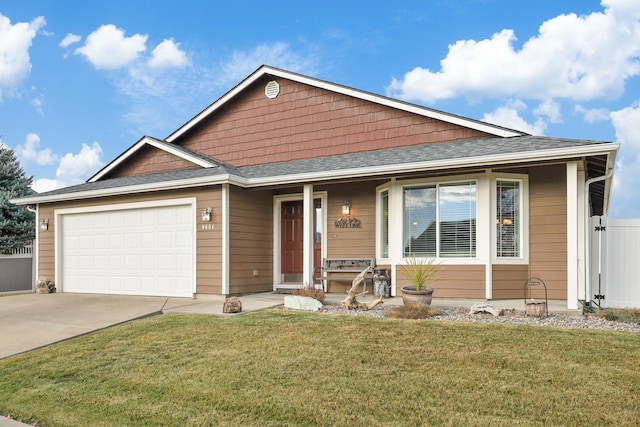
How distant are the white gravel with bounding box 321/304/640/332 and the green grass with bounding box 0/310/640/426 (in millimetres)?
514

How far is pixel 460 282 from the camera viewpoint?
888 centimetres

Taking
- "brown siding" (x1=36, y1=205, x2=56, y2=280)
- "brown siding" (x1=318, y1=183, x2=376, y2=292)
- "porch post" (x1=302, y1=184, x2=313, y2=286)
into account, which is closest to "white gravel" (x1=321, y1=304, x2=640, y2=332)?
"porch post" (x1=302, y1=184, x2=313, y2=286)

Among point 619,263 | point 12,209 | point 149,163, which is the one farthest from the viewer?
point 12,209

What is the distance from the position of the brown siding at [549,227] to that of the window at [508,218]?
0.82 ft

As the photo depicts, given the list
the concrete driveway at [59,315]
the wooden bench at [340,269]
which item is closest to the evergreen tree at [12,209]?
the concrete driveway at [59,315]

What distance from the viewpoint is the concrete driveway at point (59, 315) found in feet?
22.2

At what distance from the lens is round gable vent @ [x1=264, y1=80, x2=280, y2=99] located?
491 inches

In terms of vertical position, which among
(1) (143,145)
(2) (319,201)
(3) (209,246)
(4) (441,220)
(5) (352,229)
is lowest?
(3) (209,246)

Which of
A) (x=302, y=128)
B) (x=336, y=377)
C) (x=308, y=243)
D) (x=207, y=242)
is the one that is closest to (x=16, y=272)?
(x=207, y=242)

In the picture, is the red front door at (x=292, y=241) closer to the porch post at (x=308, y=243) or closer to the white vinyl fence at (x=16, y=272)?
the porch post at (x=308, y=243)

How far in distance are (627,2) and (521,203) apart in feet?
16.7

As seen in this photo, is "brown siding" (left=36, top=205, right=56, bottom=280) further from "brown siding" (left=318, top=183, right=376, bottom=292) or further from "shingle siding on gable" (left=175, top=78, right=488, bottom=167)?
"brown siding" (left=318, top=183, right=376, bottom=292)

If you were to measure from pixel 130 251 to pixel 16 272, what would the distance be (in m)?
7.85

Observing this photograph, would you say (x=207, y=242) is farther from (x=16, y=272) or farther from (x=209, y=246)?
(x=16, y=272)
